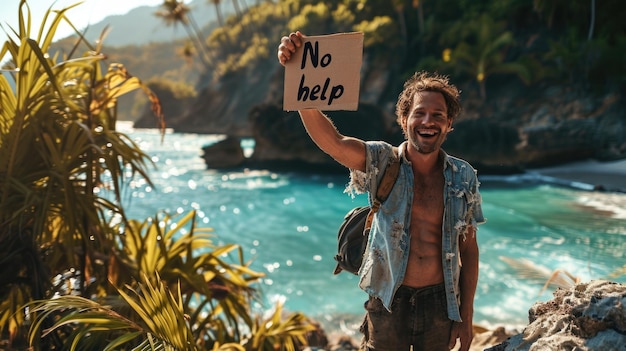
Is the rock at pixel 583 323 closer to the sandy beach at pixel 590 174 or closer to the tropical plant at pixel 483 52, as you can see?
the sandy beach at pixel 590 174

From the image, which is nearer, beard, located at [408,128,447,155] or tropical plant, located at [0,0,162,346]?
beard, located at [408,128,447,155]

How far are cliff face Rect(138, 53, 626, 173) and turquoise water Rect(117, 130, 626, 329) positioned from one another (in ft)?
6.86

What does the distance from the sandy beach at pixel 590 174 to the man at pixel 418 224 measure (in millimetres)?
15243

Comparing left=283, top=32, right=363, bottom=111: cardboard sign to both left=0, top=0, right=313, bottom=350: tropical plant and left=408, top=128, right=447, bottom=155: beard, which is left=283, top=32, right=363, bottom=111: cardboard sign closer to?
left=408, top=128, right=447, bottom=155: beard

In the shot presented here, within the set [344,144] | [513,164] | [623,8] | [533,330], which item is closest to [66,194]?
[344,144]

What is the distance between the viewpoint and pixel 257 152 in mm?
24547

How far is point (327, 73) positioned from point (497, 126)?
20.7 m

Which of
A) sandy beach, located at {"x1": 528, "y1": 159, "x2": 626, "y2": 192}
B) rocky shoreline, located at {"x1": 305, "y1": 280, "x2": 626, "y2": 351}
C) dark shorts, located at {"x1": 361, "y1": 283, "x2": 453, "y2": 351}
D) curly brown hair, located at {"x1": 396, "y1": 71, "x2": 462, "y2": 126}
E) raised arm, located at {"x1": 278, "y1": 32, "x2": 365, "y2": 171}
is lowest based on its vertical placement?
sandy beach, located at {"x1": 528, "y1": 159, "x2": 626, "y2": 192}

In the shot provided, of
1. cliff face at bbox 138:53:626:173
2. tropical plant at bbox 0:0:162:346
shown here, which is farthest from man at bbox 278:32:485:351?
cliff face at bbox 138:53:626:173

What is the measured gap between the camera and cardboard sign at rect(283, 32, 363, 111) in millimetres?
1798

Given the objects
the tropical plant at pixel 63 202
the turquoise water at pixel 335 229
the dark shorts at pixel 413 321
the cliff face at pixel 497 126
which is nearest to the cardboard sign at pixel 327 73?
the dark shorts at pixel 413 321

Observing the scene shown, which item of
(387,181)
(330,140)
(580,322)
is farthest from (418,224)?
(580,322)

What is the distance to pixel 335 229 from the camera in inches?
513

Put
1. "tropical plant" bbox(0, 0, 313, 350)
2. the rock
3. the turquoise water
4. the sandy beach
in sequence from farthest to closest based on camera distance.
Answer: the sandy beach → the turquoise water → "tropical plant" bbox(0, 0, 313, 350) → the rock
